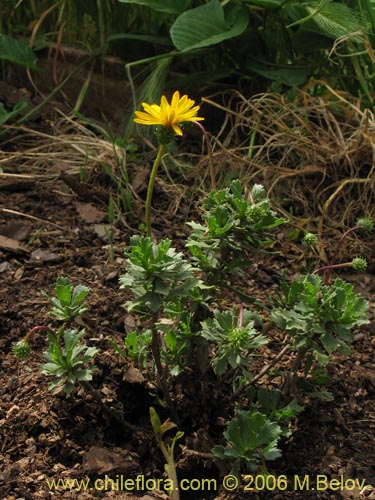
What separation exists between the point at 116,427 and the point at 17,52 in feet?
4.84

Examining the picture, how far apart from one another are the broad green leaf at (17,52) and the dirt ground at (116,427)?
90 centimetres

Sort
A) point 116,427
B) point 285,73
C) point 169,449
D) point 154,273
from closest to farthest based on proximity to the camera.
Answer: point 154,273 < point 169,449 < point 116,427 < point 285,73

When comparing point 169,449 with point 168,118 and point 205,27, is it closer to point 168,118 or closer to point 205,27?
point 168,118

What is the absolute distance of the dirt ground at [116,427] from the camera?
4.52 ft

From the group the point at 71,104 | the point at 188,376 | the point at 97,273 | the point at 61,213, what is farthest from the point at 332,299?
the point at 71,104

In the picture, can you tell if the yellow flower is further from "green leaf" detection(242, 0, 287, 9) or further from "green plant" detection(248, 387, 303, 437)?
"green leaf" detection(242, 0, 287, 9)

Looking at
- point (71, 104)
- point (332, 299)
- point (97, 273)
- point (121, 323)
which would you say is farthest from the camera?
point (71, 104)

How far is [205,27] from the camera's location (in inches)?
87.5

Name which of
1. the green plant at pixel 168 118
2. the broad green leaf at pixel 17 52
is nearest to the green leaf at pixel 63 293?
the green plant at pixel 168 118

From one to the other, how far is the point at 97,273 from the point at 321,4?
93 cm

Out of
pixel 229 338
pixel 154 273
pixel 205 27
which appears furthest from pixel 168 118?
pixel 205 27

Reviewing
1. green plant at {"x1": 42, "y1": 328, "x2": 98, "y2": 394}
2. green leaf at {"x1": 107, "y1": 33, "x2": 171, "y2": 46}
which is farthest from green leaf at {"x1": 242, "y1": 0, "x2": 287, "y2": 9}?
green plant at {"x1": 42, "y1": 328, "x2": 98, "y2": 394}

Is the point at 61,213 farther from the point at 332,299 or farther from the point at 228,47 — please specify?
the point at 332,299

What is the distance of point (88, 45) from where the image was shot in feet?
8.86
